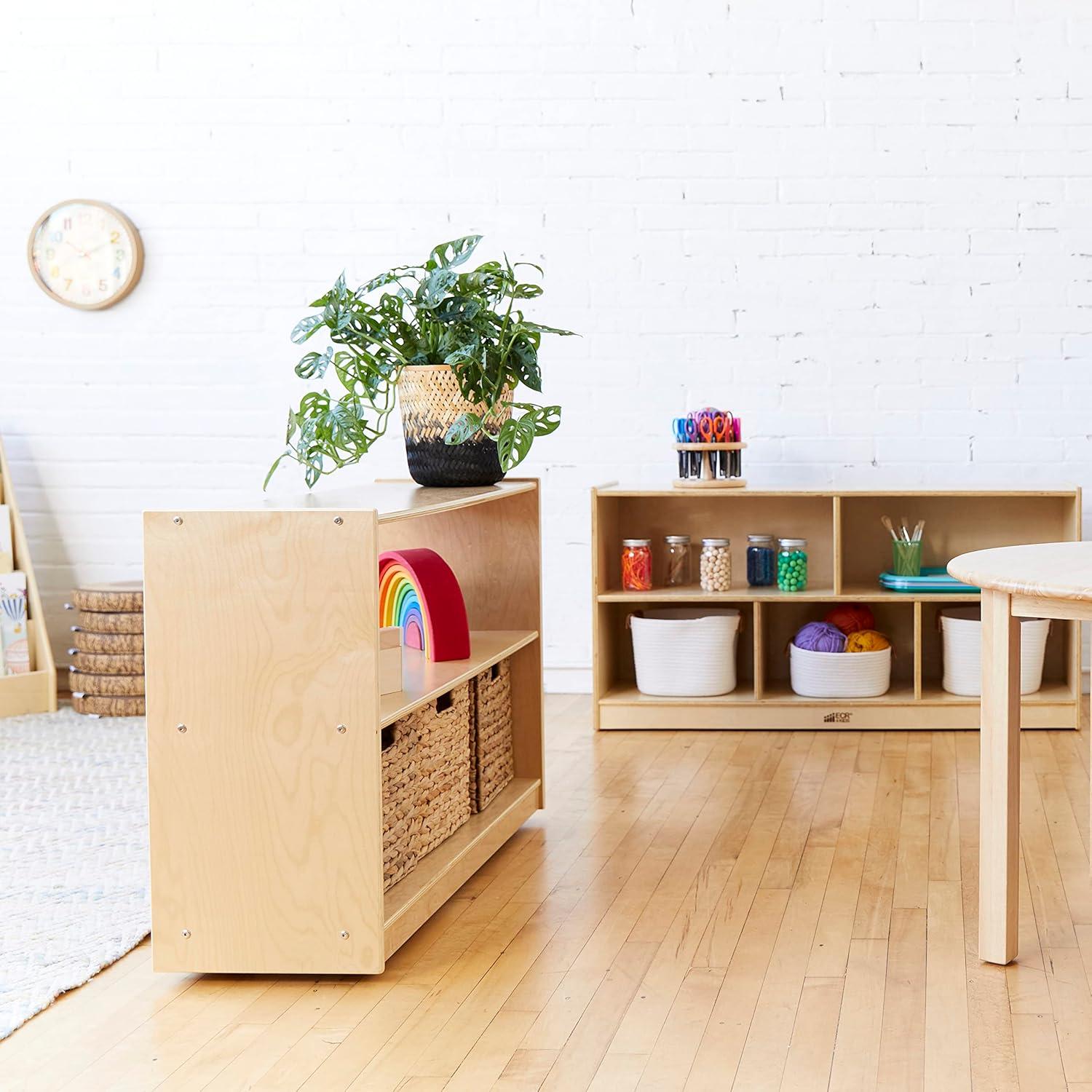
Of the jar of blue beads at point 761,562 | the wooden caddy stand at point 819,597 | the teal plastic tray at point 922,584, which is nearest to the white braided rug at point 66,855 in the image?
the wooden caddy stand at point 819,597

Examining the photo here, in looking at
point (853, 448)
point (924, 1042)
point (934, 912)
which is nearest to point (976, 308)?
point (853, 448)

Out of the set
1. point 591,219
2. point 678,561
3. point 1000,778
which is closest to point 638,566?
point 678,561

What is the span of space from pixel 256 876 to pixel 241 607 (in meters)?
0.43

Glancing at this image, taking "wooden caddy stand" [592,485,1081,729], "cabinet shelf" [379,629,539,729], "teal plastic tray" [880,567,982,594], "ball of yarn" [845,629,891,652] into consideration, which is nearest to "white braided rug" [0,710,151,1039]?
"cabinet shelf" [379,629,539,729]

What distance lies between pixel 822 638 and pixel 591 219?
158cm

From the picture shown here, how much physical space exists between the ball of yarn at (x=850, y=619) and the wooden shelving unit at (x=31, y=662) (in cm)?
252

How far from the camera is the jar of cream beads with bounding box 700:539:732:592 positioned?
4230 mm

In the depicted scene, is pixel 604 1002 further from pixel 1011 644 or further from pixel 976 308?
pixel 976 308

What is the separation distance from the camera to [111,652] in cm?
447

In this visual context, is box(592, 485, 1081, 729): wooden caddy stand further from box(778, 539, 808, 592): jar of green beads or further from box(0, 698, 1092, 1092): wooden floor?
box(0, 698, 1092, 1092): wooden floor

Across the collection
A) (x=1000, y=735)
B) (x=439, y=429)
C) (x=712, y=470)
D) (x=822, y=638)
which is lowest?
(x=822, y=638)

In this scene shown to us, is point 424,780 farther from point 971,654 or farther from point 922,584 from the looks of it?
point 971,654

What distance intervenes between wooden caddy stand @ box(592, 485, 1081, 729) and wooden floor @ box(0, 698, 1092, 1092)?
87cm

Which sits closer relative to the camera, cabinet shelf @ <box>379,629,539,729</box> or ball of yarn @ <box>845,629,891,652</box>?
cabinet shelf @ <box>379,629,539,729</box>
